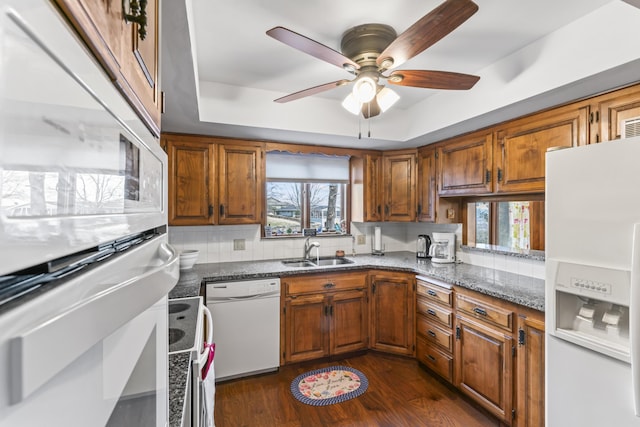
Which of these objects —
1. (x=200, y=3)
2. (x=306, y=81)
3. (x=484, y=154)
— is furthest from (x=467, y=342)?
(x=200, y=3)

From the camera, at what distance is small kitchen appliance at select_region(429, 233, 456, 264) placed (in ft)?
10.2

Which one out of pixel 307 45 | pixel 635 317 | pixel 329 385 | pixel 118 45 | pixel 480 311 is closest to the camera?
pixel 118 45

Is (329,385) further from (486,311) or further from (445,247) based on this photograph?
(445,247)

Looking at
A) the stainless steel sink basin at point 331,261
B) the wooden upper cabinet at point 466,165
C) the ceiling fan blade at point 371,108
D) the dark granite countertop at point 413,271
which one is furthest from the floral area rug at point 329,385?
the ceiling fan blade at point 371,108

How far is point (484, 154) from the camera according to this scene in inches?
104

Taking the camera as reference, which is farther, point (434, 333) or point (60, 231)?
point (434, 333)

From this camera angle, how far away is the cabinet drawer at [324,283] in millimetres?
2818

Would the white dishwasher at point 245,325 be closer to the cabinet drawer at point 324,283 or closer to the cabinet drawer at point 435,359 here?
the cabinet drawer at point 324,283

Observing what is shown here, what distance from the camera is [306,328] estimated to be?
2863mm

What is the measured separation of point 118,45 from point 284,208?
312cm

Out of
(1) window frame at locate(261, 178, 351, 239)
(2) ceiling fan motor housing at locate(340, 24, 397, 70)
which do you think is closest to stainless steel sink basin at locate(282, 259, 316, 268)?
(1) window frame at locate(261, 178, 351, 239)

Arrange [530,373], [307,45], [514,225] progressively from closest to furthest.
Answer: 1. [307,45]
2. [530,373]
3. [514,225]

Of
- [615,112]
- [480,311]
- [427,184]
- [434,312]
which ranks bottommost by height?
[434,312]

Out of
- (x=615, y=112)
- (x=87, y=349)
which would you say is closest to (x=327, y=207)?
(x=615, y=112)
